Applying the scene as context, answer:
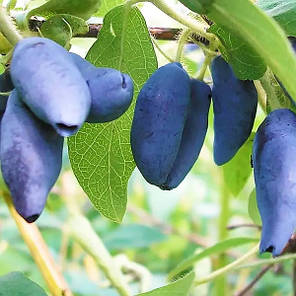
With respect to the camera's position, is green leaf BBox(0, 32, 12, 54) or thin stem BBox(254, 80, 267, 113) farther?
thin stem BBox(254, 80, 267, 113)

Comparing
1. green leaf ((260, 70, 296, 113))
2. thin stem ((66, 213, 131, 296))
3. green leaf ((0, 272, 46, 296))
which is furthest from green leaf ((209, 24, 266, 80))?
thin stem ((66, 213, 131, 296))

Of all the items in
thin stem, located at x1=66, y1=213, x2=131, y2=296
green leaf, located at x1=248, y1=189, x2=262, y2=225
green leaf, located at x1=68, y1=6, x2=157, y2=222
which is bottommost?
thin stem, located at x1=66, y1=213, x2=131, y2=296

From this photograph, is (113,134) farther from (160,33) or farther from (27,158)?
(27,158)

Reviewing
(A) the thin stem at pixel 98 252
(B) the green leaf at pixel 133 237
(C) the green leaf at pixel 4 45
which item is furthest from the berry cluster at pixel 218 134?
(B) the green leaf at pixel 133 237

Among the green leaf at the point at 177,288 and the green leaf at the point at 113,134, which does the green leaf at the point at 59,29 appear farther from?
the green leaf at the point at 177,288

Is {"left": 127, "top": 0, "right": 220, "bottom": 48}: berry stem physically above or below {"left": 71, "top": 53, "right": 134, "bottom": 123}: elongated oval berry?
below

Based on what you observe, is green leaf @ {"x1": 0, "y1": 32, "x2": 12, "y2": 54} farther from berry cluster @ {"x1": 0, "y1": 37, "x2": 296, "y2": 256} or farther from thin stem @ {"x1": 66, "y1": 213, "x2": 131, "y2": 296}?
thin stem @ {"x1": 66, "y1": 213, "x2": 131, "y2": 296}

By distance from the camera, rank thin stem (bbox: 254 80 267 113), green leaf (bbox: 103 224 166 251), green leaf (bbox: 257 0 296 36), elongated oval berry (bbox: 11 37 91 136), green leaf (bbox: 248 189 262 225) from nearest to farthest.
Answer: elongated oval berry (bbox: 11 37 91 136), green leaf (bbox: 257 0 296 36), thin stem (bbox: 254 80 267 113), green leaf (bbox: 248 189 262 225), green leaf (bbox: 103 224 166 251)
